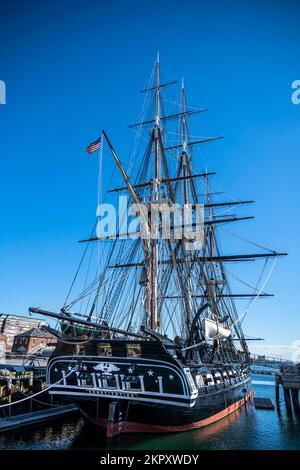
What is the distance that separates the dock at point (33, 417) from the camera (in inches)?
634

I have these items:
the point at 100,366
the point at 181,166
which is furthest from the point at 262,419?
the point at 181,166

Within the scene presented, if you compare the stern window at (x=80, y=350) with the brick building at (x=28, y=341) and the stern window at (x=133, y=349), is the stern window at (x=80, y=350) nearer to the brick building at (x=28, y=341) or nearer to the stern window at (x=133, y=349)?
the stern window at (x=133, y=349)

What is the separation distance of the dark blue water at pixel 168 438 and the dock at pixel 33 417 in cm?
47

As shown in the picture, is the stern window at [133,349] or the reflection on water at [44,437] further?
the stern window at [133,349]

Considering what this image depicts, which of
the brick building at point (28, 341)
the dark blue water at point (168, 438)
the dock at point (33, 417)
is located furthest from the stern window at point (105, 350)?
the brick building at point (28, 341)

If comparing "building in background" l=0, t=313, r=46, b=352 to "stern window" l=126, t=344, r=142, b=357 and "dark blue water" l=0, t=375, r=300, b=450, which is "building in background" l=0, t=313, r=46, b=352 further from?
"stern window" l=126, t=344, r=142, b=357

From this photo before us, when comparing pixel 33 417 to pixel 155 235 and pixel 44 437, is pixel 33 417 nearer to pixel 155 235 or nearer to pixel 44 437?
pixel 44 437

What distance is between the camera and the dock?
16109 mm

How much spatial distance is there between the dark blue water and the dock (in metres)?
0.47

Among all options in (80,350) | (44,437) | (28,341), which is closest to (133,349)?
(80,350)

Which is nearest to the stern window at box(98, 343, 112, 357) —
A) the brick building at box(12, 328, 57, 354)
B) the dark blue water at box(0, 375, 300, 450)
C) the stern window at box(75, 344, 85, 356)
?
the stern window at box(75, 344, 85, 356)
